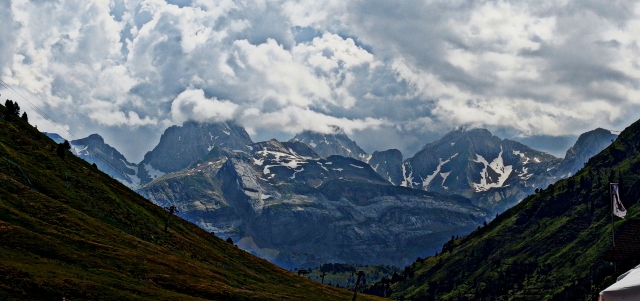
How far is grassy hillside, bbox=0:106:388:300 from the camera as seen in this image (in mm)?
82188

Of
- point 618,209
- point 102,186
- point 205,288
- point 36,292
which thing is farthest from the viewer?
point 102,186

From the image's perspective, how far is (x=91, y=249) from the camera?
106m

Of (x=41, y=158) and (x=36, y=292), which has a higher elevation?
(x=41, y=158)

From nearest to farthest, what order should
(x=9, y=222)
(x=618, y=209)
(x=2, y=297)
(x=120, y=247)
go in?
(x=2, y=297), (x=618, y=209), (x=9, y=222), (x=120, y=247)

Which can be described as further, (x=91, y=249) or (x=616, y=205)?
(x=91, y=249)

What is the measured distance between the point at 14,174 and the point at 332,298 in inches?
3311

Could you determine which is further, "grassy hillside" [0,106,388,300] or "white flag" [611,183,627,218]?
"white flag" [611,183,627,218]

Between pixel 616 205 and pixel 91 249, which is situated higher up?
pixel 616 205

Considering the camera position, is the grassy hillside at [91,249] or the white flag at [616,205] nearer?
the grassy hillside at [91,249]

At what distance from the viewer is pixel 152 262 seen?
118188 mm

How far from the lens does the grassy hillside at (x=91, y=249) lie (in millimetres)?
82188

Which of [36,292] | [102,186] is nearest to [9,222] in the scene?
[36,292]

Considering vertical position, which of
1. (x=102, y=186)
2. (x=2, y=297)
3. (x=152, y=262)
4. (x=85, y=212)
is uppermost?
(x=102, y=186)

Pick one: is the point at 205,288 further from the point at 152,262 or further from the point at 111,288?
the point at 111,288
